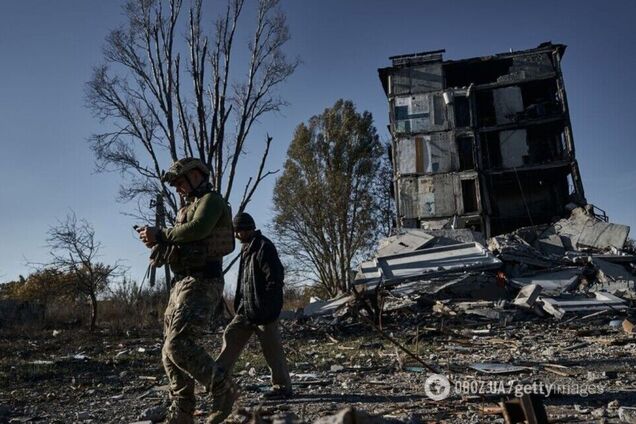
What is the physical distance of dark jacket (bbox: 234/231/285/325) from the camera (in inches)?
173

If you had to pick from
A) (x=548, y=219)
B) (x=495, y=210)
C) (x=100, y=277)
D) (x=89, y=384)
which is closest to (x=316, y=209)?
(x=495, y=210)

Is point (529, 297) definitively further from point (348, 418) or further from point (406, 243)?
point (348, 418)

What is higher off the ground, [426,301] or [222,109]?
[222,109]

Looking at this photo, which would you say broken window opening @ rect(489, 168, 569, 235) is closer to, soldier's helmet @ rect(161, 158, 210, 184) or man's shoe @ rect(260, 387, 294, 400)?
man's shoe @ rect(260, 387, 294, 400)

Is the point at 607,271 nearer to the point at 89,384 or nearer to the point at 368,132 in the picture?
the point at 89,384

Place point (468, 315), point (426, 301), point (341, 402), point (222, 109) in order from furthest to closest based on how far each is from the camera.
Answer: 1. point (222, 109)
2. point (426, 301)
3. point (468, 315)
4. point (341, 402)

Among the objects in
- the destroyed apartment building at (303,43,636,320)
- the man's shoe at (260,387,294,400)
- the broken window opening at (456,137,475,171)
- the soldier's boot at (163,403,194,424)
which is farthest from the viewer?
the broken window opening at (456,137,475,171)

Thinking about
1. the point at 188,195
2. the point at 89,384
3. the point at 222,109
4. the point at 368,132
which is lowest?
the point at 89,384

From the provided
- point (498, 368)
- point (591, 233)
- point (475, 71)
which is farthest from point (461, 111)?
point (498, 368)

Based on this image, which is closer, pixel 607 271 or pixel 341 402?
pixel 341 402

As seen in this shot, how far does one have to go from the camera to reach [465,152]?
2519cm

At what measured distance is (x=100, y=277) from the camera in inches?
526

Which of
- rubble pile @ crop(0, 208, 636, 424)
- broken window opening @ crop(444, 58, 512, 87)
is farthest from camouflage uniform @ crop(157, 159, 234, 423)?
broken window opening @ crop(444, 58, 512, 87)

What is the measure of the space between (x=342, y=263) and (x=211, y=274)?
Answer: 24.5 m
